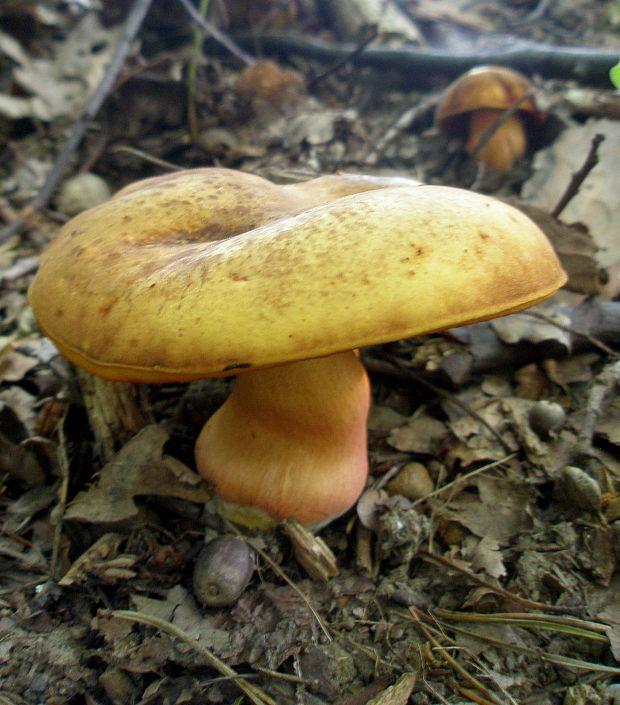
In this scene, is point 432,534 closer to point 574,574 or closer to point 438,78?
point 574,574

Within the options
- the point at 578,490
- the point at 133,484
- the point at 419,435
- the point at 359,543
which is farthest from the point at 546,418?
the point at 133,484

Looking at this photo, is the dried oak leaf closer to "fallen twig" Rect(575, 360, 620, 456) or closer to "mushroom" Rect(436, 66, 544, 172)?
"fallen twig" Rect(575, 360, 620, 456)

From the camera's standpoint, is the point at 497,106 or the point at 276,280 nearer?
the point at 276,280

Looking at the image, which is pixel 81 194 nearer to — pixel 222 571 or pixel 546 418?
pixel 222 571

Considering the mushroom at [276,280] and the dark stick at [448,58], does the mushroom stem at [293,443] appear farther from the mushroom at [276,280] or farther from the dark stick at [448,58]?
the dark stick at [448,58]

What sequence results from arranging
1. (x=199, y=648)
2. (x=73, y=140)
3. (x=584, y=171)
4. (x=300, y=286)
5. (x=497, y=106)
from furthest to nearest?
(x=497, y=106) < (x=73, y=140) < (x=584, y=171) < (x=199, y=648) < (x=300, y=286)

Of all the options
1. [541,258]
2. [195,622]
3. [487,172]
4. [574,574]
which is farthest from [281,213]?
[487,172]

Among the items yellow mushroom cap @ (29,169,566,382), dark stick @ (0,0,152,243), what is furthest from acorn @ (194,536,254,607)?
dark stick @ (0,0,152,243)
